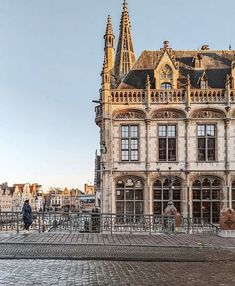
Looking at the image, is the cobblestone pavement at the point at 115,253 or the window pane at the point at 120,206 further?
the window pane at the point at 120,206

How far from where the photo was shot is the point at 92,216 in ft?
79.5

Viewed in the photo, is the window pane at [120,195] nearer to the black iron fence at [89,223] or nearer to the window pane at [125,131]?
the window pane at [125,131]

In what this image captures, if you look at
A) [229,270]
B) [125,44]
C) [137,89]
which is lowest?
[229,270]

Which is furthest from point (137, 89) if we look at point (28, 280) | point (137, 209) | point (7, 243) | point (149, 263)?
point (28, 280)

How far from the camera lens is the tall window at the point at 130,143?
3566 cm

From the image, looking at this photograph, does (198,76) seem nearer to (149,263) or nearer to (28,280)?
(149,263)

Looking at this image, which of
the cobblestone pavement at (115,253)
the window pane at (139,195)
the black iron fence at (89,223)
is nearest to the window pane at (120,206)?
the window pane at (139,195)

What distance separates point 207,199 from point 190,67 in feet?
36.9

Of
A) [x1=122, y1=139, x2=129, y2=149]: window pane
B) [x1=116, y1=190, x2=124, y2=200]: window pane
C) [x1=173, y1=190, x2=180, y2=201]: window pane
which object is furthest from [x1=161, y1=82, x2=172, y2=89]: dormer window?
[x1=116, y1=190, x2=124, y2=200]: window pane

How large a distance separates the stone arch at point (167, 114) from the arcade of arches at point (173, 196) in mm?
4708

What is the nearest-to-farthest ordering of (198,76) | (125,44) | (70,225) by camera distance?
(70,225), (198,76), (125,44)

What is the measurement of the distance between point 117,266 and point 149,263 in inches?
46.1

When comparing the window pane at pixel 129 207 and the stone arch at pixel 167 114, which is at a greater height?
the stone arch at pixel 167 114

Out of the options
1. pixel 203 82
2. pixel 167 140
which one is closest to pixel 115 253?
pixel 167 140
